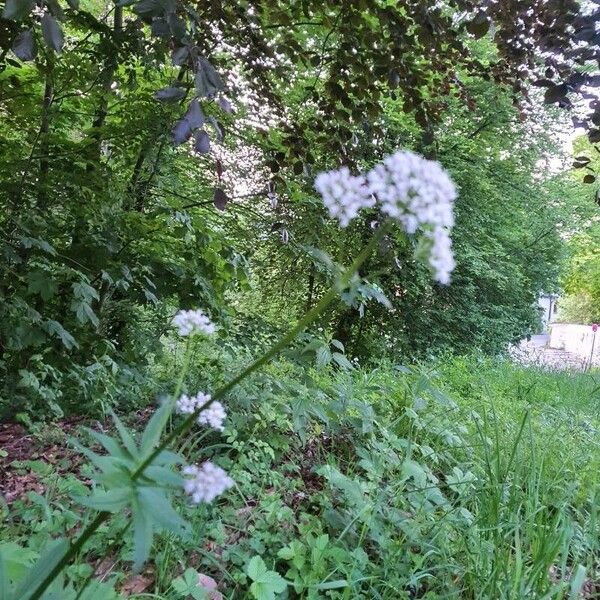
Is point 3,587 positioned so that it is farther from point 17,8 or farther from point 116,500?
point 17,8

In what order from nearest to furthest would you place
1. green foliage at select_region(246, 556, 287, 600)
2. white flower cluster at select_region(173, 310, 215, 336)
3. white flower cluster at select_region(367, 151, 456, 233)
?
white flower cluster at select_region(367, 151, 456, 233), white flower cluster at select_region(173, 310, 215, 336), green foliage at select_region(246, 556, 287, 600)

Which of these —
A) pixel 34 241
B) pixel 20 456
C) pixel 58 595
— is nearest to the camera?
pixel 58 595

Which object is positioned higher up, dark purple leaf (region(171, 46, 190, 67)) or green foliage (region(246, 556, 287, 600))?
dark purple leaf (region(171, 46, 190, 67))

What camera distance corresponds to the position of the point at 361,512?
1.74 meters

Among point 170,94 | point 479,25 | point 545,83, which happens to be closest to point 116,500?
point 170,94

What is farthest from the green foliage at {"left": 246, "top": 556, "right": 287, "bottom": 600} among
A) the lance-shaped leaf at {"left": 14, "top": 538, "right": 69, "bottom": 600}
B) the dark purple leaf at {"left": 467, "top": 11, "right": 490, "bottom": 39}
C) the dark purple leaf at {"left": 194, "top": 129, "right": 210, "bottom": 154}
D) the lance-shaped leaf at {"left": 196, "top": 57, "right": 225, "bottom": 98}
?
the dark purple leaf at {"left": 467, "top": 11, "right": 490, "bottom": 39}

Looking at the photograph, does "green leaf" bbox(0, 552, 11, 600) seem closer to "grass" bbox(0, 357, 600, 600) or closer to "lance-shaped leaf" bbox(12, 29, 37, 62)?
"grass" bbox(0, 357, 600, 600)

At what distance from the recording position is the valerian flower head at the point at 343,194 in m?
0.74

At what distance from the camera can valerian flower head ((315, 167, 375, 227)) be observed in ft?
2.43

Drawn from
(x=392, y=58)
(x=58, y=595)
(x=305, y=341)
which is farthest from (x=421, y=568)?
(x=392, y=58)

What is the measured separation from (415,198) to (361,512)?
Result: 4.38 ft

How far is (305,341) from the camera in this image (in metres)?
3.02

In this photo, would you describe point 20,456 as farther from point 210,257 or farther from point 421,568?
point 421,568

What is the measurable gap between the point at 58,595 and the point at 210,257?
2.28m
